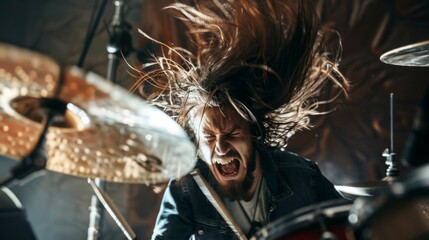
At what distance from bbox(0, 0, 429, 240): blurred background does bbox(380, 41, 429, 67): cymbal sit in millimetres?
777

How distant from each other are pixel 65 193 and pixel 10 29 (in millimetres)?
978

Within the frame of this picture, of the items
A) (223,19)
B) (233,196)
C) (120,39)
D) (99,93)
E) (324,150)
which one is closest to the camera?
(99,93)

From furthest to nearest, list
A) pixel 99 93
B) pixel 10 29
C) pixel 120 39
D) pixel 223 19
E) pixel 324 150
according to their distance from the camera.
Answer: pixel 10 29 → pixel 324 150 → pixel 120 39 → pixel 223 19 → pixel 99 93

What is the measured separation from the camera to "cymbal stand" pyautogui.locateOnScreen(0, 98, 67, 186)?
84 cm

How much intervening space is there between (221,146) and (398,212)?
0.97m

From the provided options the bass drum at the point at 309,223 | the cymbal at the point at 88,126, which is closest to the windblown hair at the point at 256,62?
the cymbal at the point at 88,126

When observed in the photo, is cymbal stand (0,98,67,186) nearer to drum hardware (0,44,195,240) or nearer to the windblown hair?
drum hardware (0,44,195,240)

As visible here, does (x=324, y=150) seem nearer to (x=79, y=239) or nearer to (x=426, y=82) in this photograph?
(x=426, y=82)

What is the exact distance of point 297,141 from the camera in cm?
271

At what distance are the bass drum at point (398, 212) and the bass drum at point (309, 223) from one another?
109 millimetres

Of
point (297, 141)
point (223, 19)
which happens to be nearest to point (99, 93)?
point (223, 19)

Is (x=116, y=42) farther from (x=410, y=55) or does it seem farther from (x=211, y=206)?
(x=410, y=55)

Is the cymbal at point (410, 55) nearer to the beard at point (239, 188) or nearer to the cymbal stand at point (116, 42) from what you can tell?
the beard at point (239, 188)

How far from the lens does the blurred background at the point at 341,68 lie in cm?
259
